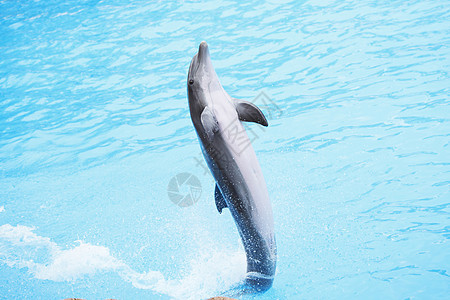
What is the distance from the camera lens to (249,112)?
12.0ft

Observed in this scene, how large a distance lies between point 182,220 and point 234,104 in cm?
258

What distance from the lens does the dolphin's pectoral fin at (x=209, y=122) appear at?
341 cm

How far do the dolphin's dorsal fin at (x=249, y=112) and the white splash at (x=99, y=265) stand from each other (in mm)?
1425

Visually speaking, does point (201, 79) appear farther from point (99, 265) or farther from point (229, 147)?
point (99, 265)

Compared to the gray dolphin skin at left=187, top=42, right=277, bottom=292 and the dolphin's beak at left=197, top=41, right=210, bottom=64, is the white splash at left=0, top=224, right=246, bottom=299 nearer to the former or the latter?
the gray dolphin skin at left=187, top=42, right=277, bottom=292

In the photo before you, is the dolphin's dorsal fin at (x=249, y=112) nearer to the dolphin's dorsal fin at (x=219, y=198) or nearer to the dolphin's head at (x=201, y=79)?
the dolphin's head at (x=201, y=79)

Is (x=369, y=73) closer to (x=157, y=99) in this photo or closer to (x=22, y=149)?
(x=157, y=99)

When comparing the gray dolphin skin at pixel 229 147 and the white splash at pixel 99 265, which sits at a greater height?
the gray dolphin skin at pixel 229 147

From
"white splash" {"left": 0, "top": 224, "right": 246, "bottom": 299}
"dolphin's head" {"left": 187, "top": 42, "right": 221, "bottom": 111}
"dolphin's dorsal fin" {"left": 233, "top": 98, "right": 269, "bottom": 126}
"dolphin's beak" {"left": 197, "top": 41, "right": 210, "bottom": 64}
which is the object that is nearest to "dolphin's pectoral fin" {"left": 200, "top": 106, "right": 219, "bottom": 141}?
"dolphin's head" {"left": 187, "top": 42, "right": 221, "bottom": 111}

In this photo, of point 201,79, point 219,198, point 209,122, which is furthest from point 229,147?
point 201,79

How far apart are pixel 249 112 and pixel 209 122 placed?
1.25ft

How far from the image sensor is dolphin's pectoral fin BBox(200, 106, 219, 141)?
11.2ft

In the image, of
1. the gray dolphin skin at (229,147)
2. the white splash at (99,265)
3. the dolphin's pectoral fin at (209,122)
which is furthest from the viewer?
the white splash at (99,265)

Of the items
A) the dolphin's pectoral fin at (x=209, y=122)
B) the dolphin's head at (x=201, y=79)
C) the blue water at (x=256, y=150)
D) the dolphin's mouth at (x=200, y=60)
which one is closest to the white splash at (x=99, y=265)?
the blue water at (x=256, y=150)
